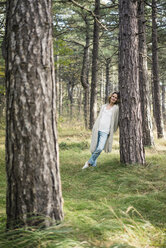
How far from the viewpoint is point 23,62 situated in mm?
2283

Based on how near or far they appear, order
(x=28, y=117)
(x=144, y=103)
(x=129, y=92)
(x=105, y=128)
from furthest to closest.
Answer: (x=144, y=103)
(x=105, y=128)
(x=129, y=92)
(x=28, y=117)

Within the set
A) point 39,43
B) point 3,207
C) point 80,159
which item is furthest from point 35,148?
point 80,159

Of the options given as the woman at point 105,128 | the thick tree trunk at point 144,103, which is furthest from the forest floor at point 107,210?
the thick tree trunk at point 144,103

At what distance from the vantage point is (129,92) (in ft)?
19.1

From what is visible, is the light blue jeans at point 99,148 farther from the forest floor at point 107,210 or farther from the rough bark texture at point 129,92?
the rough bark texture at point 129,92

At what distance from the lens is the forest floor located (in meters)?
2.12

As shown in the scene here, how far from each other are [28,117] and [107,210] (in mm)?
1657

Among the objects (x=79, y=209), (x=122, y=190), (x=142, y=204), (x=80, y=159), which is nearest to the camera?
(x=79, y=209)

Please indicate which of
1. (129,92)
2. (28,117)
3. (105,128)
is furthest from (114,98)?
(28,117)

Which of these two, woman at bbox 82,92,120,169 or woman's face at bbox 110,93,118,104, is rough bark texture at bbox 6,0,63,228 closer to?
woman at bbox 82,92,120,169

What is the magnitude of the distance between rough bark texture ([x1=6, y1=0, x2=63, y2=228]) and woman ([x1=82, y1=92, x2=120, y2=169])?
3.86m

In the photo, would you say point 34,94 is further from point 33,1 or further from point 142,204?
point 142,204

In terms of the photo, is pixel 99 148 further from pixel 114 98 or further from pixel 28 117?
pixel 28 117

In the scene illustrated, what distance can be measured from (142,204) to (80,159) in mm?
3934
